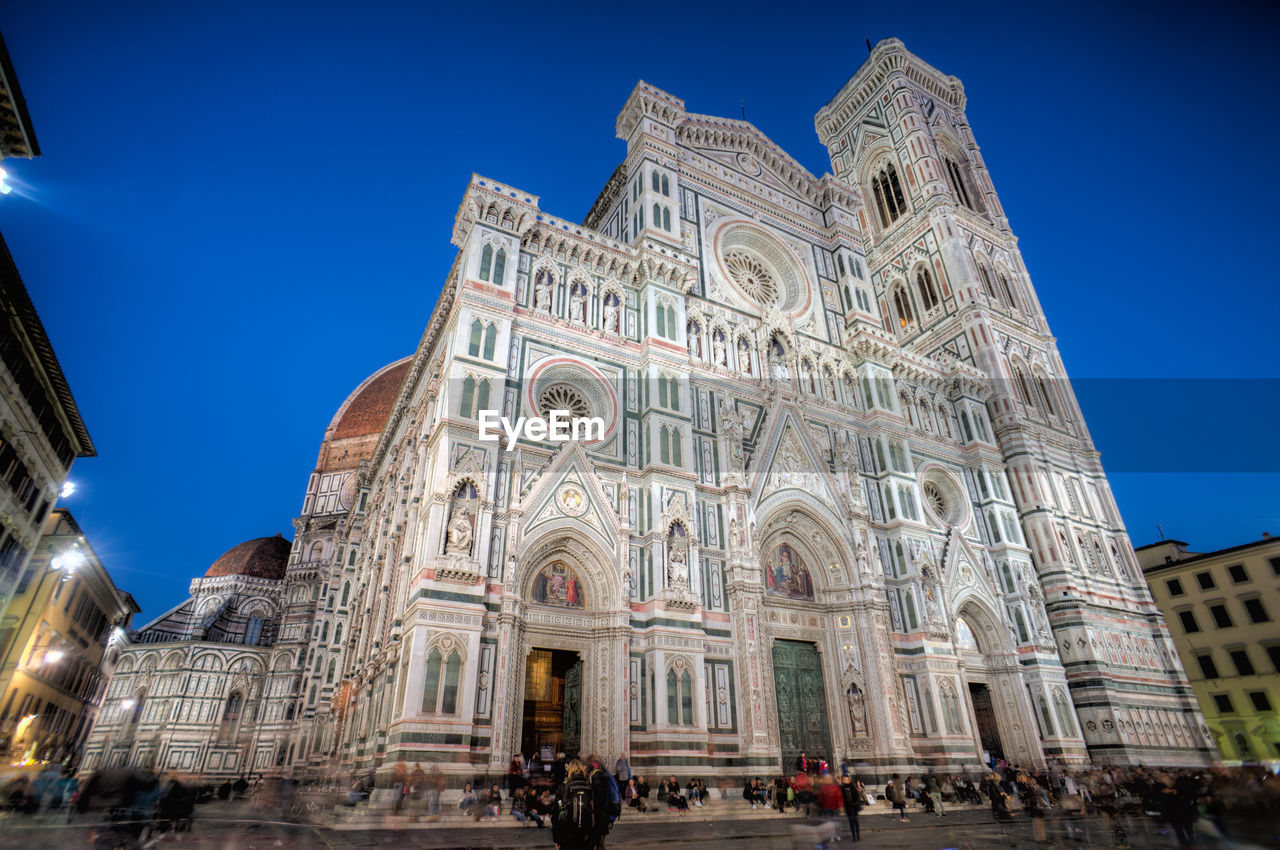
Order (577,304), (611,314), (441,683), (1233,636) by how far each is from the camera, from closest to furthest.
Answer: (441,683), (577,304), (611,314), (1233,636)

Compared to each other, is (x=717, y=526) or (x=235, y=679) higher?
(x=717, y=526)

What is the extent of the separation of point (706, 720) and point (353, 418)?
1733 inches

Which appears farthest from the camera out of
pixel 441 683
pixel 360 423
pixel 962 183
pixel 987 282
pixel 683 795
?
pixel 360 423

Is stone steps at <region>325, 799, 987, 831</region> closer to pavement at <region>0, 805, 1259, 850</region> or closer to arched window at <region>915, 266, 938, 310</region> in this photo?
pavement at <region>0, 805, 1259, 850</region>

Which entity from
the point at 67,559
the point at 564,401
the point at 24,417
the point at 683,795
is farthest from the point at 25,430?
the point at 683,795

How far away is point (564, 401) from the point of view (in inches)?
834

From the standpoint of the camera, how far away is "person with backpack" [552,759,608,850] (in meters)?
7.01

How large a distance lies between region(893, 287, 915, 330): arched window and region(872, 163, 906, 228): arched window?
5.43 m

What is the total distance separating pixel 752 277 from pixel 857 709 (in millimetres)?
17397

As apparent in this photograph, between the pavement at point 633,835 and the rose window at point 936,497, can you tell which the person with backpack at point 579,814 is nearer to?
A: the pavement at point 633,835

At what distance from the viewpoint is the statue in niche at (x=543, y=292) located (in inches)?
856

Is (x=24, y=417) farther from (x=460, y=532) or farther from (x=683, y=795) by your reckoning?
(x=683, y=795)

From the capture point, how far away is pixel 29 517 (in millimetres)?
25484

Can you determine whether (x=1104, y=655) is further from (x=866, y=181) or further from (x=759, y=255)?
(x=866, y=181)
